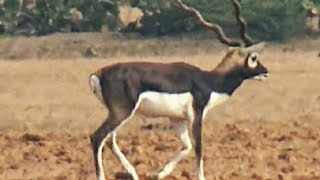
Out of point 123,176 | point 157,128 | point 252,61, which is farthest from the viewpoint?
point 157,128

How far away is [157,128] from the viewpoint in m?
16.5

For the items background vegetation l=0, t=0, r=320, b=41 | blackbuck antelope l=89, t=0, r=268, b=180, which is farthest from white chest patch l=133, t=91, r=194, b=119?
background vegetation l=0, t=0, r=320, b=41

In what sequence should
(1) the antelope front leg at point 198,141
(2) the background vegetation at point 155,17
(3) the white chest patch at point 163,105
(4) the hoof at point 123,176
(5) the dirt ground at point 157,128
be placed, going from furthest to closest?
(2) the background vegetation at point 155,17 → (5) the dirt ground at point 157,128 → (4) the hoof at point 123,176 → (1) the antelope front leg at point 198,141 → (3) the white chest patch at point 163,105

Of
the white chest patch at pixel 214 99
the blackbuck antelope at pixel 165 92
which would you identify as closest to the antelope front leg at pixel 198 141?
the blackbuck antelope at pixel 165 92

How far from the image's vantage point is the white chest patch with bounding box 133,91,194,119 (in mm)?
11250

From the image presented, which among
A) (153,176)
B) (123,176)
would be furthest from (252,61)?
(123,176)

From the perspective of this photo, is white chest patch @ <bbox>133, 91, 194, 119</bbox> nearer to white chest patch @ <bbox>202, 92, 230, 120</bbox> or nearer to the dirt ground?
white chest patch @ <bbox>202, 92, 230, 120</bbox>

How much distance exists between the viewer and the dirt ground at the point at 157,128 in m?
12.9

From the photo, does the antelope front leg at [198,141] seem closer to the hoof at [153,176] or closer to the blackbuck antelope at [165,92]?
the blackbuck antelope at [165,92]

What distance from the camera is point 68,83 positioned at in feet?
68.9

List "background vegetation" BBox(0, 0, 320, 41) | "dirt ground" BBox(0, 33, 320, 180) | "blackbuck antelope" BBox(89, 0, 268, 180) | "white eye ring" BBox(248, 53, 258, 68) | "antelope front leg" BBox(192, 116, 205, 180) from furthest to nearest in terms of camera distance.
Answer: "background vegetation" BBox(0, 0, 320, 41), "dirt ground" BBox(0, 33, 320, 180), "white eye ring" BBox(248, 53, 258, 68), "antelope front leg" BBox(192, 116, 205, 180), "blackbuck antelope" BBox(89, 0, 268, 180)

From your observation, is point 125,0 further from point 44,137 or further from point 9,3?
point 44,137

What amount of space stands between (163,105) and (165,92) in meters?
0.14

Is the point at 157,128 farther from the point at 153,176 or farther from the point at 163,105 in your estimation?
the point at 163,105
